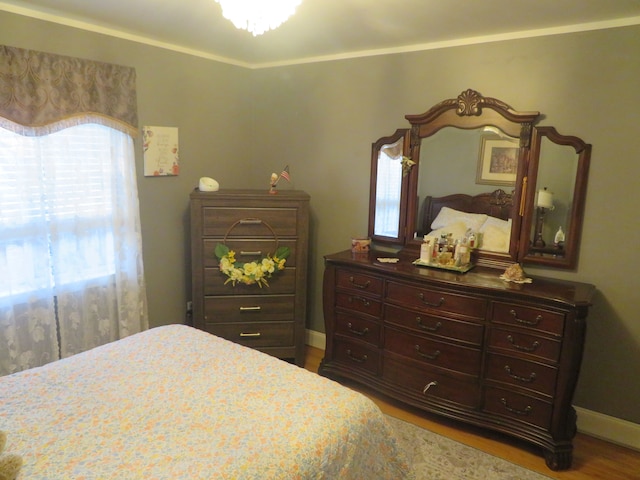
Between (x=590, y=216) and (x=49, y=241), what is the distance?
10.2 feet

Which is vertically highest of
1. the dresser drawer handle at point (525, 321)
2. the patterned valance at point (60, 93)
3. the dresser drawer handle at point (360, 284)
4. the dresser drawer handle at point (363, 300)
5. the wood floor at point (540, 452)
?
the patterned valance at point (60, 93)

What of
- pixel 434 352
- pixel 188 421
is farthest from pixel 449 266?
pixel 188 421

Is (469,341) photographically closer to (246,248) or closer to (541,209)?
(541,209)

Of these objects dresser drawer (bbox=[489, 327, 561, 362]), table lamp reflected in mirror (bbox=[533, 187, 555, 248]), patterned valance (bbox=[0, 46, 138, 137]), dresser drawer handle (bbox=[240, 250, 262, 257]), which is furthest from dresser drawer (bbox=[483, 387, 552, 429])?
patterned valance (bbox=[0, 46, 138, 137])

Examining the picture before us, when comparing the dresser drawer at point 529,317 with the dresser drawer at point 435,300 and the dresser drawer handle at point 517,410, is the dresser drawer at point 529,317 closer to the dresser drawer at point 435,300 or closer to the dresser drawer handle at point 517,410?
the dresser drawer at point 435,300

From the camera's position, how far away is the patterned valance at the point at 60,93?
2.30 m

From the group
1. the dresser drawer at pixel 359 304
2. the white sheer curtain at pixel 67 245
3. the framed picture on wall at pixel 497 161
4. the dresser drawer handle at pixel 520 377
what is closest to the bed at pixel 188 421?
the white sheer curtain at pixel 67 245

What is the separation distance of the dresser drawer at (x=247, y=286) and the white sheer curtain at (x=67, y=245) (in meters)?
0.46

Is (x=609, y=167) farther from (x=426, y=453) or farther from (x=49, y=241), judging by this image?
(x=49, y=241)

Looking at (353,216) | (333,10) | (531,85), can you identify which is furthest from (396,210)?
(333,10)

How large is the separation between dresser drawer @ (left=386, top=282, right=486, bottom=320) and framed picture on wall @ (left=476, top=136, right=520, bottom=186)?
795mm

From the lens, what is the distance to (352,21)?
8.14 ft

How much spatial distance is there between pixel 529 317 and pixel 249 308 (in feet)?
5.99

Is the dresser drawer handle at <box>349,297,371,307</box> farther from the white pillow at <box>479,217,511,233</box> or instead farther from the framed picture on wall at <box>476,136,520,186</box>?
the framed picture on wall at <box>476,136,520,186</box>
